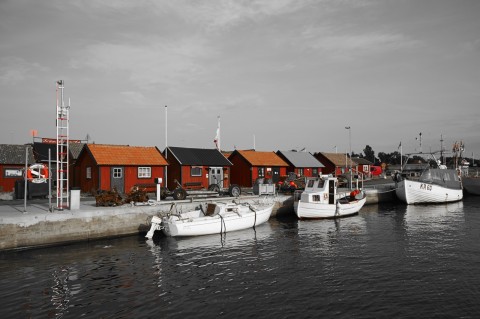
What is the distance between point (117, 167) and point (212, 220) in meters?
14.8

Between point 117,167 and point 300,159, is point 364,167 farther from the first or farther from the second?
point 117,167

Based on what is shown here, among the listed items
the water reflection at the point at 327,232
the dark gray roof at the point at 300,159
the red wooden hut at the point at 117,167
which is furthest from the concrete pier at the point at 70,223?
the dark gray roof at the point at 300,159

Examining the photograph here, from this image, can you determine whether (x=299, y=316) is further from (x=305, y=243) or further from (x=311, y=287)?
(x=305, y=243)

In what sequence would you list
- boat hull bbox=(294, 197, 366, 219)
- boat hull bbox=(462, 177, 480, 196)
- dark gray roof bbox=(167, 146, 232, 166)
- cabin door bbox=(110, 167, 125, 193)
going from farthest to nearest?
1. boat hull bbox=(462, 177, 480, 196)
2. dark gray roof bbox=(167, 146, 232, 166)
3. cabin door bbox=(110, 167, 125, 193)
4. boat hull bbox=(294, 197, 366, 219)

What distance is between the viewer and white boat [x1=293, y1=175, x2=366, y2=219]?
2895 cm

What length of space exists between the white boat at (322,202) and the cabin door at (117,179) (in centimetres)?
1591

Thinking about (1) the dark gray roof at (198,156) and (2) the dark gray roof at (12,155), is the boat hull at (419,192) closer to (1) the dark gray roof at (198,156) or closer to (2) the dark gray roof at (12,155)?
(1) the dark gray roof at (198,156)

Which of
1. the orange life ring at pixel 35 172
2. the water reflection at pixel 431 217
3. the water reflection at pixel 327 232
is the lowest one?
the water reflection at pixel 431 217

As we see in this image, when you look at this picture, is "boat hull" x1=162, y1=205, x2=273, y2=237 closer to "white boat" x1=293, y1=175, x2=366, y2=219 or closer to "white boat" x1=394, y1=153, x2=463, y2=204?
"white boat" x1=293, y1=175, x2=366, y2=219

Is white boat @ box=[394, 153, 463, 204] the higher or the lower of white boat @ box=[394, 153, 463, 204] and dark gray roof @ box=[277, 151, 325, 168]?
the lower

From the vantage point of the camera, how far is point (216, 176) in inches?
1591

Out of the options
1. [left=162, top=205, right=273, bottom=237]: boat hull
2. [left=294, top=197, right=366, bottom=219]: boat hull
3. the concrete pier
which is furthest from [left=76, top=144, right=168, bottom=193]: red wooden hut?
[left=294, top=197, right=366, bottom=219]: boat hull

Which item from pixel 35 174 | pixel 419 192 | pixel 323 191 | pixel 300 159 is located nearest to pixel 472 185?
pixel 419 192

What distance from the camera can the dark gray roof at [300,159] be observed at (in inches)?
2018
